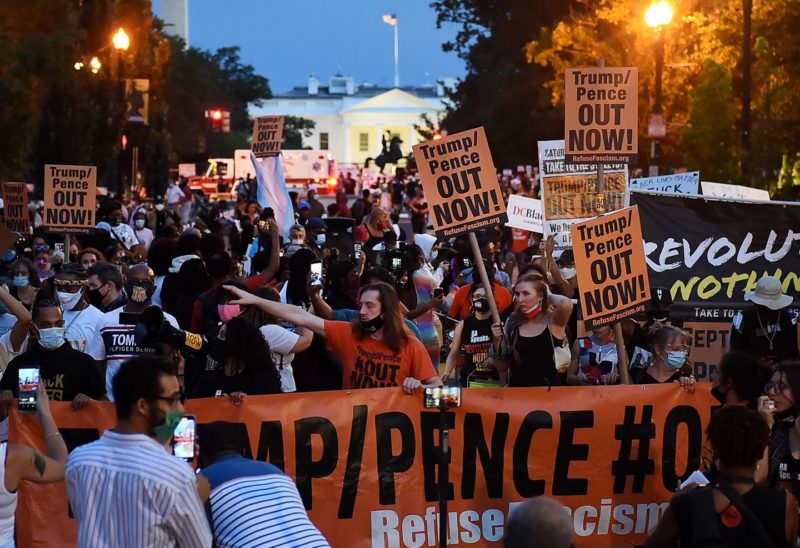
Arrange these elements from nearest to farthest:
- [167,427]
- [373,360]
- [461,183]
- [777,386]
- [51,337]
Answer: [167,427], [777,386], [51,337], [373,360], [461,183]

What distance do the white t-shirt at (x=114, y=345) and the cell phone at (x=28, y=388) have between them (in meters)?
1.85

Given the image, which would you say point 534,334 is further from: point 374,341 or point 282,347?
point 282,347

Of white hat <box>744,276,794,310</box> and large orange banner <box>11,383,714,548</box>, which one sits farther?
white hat <box>744,276,794,310</box>

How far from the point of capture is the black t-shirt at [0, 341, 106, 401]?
816cm

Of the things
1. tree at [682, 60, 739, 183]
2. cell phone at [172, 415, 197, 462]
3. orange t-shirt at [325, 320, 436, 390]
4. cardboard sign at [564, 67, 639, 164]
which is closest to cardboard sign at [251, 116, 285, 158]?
cardboard sign at [564, 67, 639, 164]

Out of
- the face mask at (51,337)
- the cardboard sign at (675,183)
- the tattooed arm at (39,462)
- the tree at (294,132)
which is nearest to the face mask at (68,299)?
the face mask at (51,337)

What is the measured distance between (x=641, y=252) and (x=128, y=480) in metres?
5.17

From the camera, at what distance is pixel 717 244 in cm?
1220

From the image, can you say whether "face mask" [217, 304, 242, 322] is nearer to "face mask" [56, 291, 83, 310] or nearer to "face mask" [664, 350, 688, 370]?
"face mask" [56, 291, 83, 310]

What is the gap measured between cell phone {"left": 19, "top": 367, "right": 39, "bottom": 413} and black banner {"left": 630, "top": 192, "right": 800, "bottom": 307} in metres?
6.50

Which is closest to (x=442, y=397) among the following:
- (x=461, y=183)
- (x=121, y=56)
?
(x=461, y=183)

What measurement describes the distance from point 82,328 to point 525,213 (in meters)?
9.93

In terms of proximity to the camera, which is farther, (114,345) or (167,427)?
(114,345)

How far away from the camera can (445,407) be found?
791 cm
